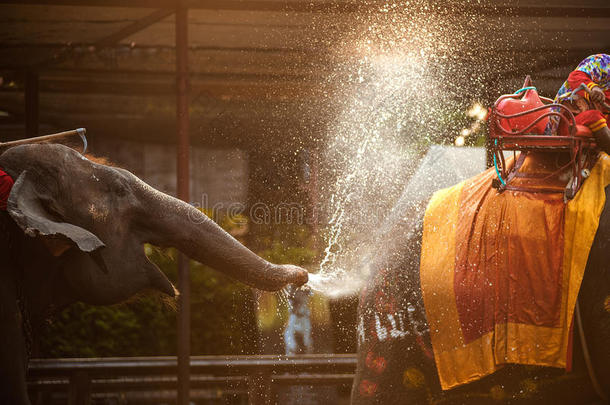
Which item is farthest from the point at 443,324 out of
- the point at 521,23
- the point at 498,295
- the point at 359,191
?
the point at 521,23

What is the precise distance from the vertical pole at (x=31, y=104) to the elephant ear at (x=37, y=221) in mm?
3109

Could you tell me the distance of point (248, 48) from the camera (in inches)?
221

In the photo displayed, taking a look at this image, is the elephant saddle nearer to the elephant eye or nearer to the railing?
the elephant eye

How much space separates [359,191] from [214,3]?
1337 mm

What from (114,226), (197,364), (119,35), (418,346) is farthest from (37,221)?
(119,35)

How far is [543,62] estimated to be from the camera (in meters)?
5.56

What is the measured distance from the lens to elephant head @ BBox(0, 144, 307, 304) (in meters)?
2.40

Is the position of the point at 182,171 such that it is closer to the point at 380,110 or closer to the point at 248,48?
the point at 380,110

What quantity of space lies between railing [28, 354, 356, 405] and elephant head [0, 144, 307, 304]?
6.96ft

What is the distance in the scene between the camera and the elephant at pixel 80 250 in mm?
2342

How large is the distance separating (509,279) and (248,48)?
3060 millimetres

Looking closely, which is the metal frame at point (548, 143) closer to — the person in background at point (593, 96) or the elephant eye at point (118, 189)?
the person in background at point (593, 96)

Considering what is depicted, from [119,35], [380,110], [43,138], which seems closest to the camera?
[43,138]

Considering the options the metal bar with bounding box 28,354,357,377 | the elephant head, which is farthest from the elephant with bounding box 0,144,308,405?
the metal bar with bounding box 28,354,357,377
